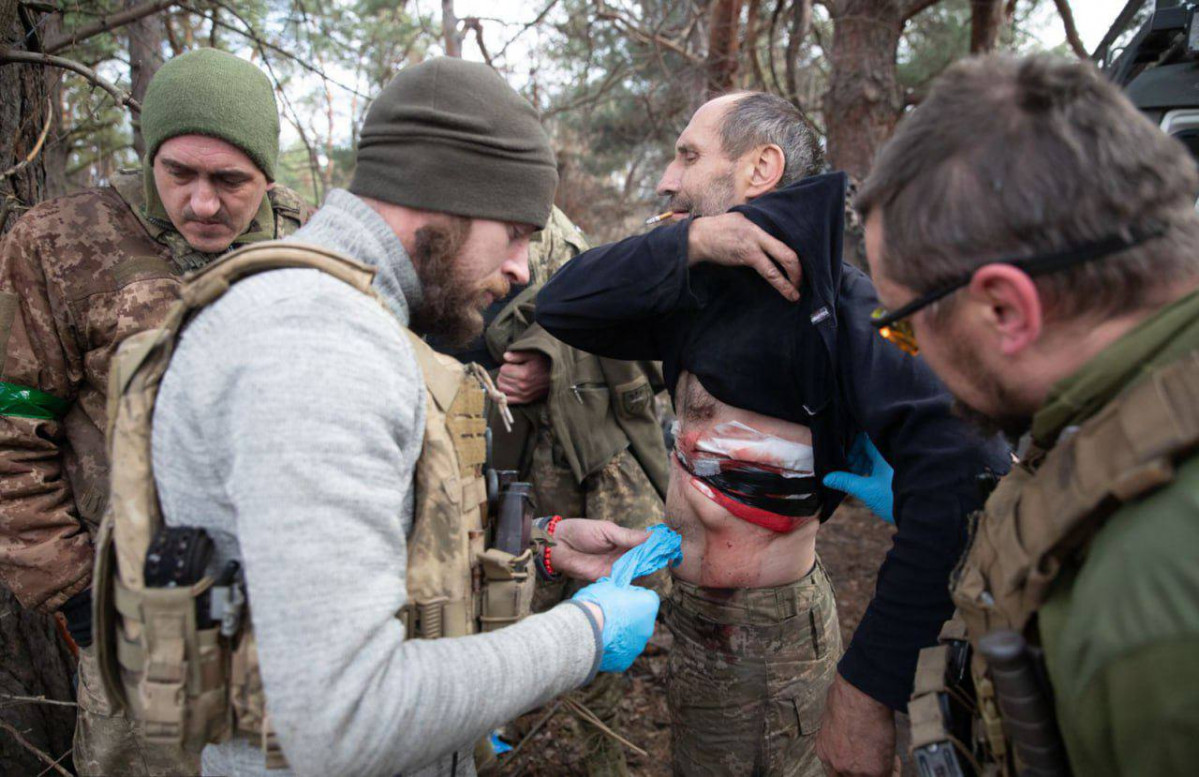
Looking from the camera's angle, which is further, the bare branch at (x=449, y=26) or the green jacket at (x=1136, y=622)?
the bare branch at (x=449, y=26)

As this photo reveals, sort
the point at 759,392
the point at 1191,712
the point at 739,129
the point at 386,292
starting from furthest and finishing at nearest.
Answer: the point at 739,129
the point at 759,392
the point at 386,292
the point at 1191,712

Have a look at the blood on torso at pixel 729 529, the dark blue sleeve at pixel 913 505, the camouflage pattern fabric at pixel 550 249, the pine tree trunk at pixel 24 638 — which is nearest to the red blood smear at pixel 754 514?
the blood on torso at pixel 729 529

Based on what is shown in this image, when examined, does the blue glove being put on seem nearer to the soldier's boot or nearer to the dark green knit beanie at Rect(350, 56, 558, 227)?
the dark green knit beanie at Rect(350, 56, 558, 227)

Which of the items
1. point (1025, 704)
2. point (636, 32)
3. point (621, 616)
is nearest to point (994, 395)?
point (1025, 704)

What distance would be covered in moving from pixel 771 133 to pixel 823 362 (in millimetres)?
751

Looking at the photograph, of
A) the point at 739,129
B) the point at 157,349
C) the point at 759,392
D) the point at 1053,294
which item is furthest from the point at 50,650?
the point at 1053,294

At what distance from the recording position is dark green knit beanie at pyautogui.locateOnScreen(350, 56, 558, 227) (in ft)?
4.81

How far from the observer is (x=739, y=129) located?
223cm

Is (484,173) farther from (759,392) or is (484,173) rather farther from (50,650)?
(50,650)

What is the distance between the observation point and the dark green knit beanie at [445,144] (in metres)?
1.47

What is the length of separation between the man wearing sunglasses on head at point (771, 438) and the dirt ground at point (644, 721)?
1356mm

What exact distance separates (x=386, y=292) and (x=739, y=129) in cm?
130

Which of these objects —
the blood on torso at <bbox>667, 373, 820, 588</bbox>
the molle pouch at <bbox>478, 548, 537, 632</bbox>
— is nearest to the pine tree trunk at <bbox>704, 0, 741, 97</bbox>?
the blood on torso at <bbox>667, 373, 820, 588</bbox>

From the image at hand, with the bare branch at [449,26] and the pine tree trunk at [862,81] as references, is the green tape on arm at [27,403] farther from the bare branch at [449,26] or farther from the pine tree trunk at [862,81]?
the pine tree trunk at [862,81]
